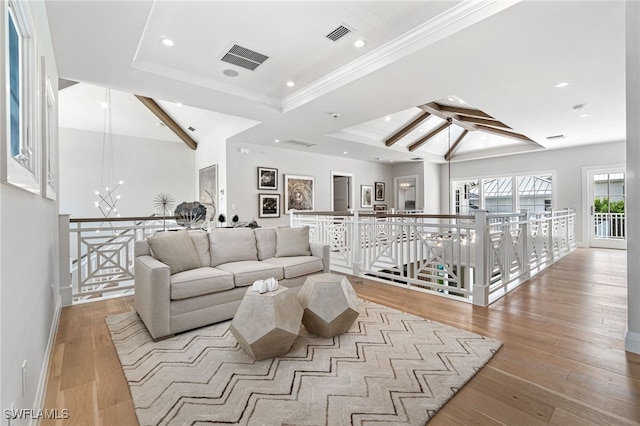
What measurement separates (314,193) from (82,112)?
5.34 meters

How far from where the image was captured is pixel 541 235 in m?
5.07

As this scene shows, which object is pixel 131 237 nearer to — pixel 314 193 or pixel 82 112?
pixel 82 112

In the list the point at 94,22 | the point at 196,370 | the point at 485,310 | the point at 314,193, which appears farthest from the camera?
the point at 314,193

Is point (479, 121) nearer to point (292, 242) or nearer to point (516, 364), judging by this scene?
point (292, 242)

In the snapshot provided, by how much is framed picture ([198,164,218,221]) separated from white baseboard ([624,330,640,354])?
6.65m

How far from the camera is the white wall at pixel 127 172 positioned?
6.44 m

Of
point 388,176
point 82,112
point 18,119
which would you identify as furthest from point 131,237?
point 388,176

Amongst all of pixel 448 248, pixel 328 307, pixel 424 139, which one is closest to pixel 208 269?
pixel 328 307

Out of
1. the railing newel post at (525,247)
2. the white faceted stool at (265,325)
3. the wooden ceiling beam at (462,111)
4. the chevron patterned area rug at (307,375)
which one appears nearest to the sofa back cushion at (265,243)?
the chevron patterned area rug at (307,375)

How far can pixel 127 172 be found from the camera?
711 centimetres

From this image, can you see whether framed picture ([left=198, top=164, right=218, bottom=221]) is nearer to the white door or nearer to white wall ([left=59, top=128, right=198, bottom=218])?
white wall ([left=59, top=128, right=198, bottom=218])

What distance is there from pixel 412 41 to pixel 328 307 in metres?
2.58

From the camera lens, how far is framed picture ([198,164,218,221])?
6.78 meters

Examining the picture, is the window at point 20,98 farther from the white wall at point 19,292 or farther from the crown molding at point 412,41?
the crown molding at point 412,41
